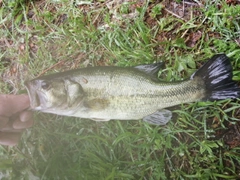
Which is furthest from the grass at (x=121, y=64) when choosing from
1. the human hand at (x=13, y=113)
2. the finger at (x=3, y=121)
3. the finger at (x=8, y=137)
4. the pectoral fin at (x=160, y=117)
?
the finger at (x=3, y=121)

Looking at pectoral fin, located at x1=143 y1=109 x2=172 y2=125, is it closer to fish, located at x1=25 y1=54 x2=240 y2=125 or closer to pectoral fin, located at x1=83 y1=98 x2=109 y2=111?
fish, located at x1=25 y1=54 x2=240 y2=125

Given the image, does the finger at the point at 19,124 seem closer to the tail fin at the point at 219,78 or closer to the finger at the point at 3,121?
the finger at the point at 3,121

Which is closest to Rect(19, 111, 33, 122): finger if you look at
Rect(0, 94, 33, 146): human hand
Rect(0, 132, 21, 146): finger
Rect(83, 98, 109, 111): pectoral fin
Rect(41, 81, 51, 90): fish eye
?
Rect(0, 94, 33, 146): human hand

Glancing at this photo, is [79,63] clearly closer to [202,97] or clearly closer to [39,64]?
[39,64]

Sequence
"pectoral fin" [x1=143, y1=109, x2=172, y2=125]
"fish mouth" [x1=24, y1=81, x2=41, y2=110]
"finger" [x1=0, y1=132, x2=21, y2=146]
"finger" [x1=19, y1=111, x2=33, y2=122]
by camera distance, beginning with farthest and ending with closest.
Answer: "finger" [x1=0, y1=132, x2=21, y2=146] < "finger" [x1=19, y1=111, x2=33, y2=122] < "pectoral fin" [x1=143, y1=109, x2=172, y2=125] < "fish mouth" [x1=24, y1=81, x2=41, y2=110]

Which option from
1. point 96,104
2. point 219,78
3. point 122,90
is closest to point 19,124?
point 96,104

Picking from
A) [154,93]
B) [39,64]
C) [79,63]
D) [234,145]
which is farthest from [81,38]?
[234,145]

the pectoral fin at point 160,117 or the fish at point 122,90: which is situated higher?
the fish at point 122,90
